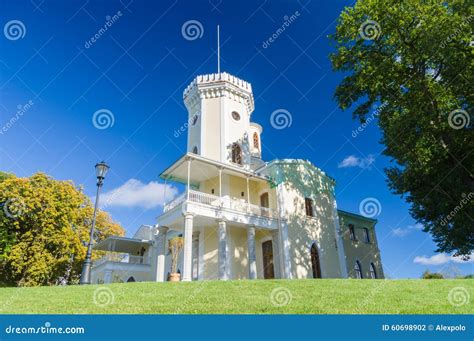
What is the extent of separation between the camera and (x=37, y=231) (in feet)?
80.4

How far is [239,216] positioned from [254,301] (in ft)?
36.1

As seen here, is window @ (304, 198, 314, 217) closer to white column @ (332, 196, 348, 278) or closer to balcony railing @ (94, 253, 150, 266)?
white column @ (332, 196, 348, 278)

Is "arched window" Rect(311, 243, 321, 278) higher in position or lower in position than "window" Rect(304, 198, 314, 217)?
lower

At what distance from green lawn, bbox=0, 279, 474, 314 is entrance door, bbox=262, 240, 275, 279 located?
9.77 metres

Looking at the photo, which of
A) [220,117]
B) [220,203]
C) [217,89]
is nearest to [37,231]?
[220,203]

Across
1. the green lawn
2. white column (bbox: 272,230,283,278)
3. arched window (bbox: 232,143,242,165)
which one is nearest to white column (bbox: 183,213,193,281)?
the green lawn

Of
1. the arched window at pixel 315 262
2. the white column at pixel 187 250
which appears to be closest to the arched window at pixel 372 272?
the arched window at pixel 315 262

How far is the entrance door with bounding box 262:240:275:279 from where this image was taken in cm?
1995

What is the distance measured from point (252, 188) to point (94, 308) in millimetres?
16181

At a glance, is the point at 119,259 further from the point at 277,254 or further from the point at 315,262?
the point at 315,262

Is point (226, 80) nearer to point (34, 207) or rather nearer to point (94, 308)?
point (34, 207)
